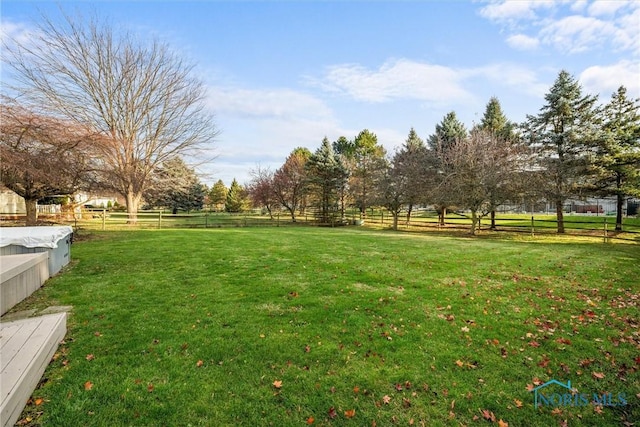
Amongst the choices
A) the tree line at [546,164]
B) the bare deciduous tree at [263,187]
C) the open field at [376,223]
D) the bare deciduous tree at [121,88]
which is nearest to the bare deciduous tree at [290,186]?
the bare deciduous tree at [263,187]

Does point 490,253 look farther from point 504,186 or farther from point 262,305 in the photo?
point 262,305

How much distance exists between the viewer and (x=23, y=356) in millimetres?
2578

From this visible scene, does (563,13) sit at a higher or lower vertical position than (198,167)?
higher

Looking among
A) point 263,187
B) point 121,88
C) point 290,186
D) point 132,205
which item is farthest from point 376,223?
point 121,88

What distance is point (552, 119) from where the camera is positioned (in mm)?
16984

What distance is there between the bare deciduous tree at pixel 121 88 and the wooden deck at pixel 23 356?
13994 mm

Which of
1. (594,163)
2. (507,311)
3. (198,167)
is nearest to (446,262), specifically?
(507,311)

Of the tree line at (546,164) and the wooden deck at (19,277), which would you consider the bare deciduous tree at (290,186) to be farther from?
the wooden deck at (19,277)

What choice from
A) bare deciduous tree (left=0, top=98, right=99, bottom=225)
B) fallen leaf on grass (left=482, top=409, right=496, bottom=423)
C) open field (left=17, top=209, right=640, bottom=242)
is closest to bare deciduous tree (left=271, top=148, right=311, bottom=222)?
open field (left=17, top=209, right=640, bottom=242)

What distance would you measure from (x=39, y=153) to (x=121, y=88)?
11.9 metres

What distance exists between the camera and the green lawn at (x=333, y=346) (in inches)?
95.0

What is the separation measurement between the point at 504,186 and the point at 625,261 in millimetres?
6873

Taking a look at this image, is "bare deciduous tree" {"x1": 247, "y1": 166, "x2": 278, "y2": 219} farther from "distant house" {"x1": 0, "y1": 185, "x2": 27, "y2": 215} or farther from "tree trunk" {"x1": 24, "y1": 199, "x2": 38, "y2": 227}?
"distant house" {"x1": 0, "y1": 185, "x2": 27, "y2": 215}

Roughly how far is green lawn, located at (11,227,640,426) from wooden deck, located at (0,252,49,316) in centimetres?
22
